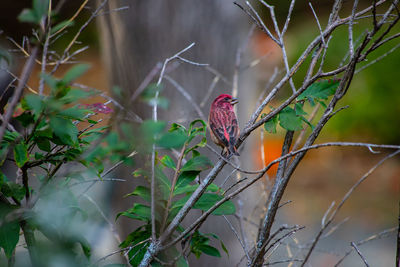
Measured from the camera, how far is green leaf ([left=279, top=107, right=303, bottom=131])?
0.91m

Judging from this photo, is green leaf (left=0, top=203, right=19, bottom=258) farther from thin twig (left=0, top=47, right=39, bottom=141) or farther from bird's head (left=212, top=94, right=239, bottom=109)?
bird's head (left=212, top=94, right=239, bottom=109)

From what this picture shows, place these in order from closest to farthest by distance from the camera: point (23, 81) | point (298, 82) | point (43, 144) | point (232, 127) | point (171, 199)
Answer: point (23, 81), point (43, 144), point (171, 199), point (232, 127), point (298, 82)

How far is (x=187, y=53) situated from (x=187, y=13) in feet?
0.67

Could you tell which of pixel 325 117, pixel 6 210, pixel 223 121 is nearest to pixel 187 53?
pixel 223 121

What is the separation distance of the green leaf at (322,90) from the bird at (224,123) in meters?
0.32

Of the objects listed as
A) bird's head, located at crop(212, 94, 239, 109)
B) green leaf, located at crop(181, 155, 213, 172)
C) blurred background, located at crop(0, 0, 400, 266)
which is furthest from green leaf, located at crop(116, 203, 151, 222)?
bird's head, located at crop(212, 94, 239, 109)

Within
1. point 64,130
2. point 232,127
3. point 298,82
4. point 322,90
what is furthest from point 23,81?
point 298,82

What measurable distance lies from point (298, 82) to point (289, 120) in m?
5.75

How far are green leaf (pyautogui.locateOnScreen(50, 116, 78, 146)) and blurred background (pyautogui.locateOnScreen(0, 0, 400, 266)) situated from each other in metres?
0.32

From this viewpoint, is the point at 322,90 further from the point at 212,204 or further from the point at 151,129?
the point at 151,129

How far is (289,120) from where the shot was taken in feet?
3.01

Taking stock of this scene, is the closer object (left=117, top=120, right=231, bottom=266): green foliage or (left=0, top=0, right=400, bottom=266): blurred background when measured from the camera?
(left=117, top=120, right=231, bottom=266): green foliage

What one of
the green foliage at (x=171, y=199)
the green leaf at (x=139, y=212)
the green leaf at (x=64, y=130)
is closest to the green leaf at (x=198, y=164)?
the green foliage at (x=171, y=199)

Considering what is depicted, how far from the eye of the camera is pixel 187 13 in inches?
84.5
